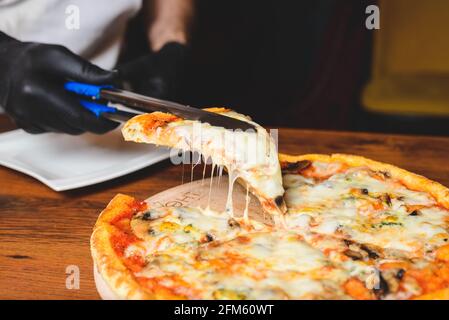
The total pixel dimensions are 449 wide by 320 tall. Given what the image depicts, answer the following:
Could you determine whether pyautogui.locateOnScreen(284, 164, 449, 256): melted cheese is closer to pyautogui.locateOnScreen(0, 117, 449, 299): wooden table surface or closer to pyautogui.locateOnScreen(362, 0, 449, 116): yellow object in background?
pyautogui.locateOnScreen(0, 117, 449, 299): wooden table surface

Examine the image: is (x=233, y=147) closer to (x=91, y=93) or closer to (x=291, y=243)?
(x=291, y=243)

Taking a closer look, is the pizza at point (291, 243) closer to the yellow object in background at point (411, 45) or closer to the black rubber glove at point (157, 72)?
the black rubber glove at point (157, 72)

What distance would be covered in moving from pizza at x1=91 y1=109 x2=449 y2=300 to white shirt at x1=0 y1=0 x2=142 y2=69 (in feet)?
3.31

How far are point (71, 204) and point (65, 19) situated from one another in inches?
37.1

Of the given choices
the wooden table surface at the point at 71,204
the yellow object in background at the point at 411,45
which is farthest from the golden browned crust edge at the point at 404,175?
the yellow object in background at the point at 411,45

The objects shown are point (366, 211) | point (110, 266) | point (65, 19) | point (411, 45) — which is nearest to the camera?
point (110, 266)

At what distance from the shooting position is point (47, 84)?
177cm

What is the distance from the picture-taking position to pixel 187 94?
3.29 m

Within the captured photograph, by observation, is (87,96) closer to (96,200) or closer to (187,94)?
(96,200)

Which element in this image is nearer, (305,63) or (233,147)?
(233,147)

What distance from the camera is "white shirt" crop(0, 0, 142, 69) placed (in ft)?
7.54

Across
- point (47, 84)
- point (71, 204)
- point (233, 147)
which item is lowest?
point (71, 204)

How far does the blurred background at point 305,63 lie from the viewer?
333 centimetres

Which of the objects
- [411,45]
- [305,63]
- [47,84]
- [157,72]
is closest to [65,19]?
[157,72]
